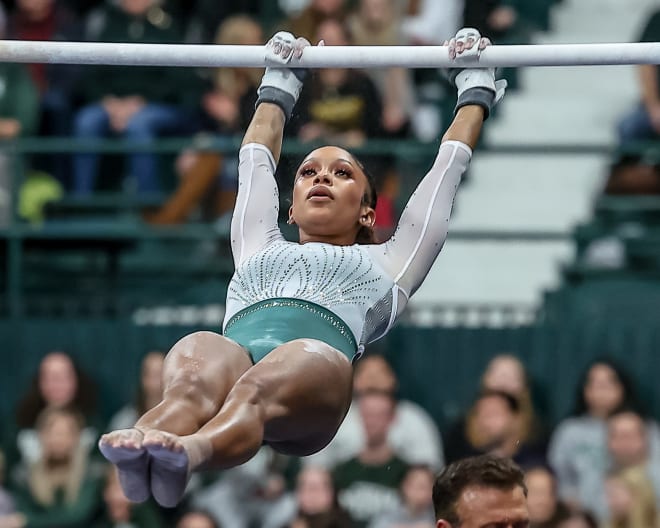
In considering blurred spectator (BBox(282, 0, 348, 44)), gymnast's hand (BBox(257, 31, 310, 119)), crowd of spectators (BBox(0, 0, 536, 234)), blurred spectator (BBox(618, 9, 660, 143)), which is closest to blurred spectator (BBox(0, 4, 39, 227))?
crowd of spectators (BBox(0, 0, 536, 234))

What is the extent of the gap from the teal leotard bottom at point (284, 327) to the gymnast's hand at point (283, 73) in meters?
0.94

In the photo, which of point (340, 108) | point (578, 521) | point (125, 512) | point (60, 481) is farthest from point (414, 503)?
point (340, 108)

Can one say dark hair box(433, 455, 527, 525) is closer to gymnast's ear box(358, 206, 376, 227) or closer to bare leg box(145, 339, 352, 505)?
bare leg box(145, 339, 352, 505)

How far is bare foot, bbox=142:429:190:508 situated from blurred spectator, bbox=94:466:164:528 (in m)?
3.63

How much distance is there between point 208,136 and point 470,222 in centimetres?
164

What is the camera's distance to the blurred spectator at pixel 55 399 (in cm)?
880

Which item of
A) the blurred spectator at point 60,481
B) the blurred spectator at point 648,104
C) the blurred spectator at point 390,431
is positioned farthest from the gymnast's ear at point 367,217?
the blurred spectator at point 648,104

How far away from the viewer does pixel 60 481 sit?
8.70 m

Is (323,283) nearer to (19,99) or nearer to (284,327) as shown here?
(284,327)

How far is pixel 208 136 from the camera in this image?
9820 millimetres

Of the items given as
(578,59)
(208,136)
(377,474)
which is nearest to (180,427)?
(578,59)

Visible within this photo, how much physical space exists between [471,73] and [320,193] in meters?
0.74

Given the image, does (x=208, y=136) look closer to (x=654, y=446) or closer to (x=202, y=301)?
(x=202, y=301)

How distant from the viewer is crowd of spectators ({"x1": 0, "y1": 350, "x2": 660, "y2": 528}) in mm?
8289
